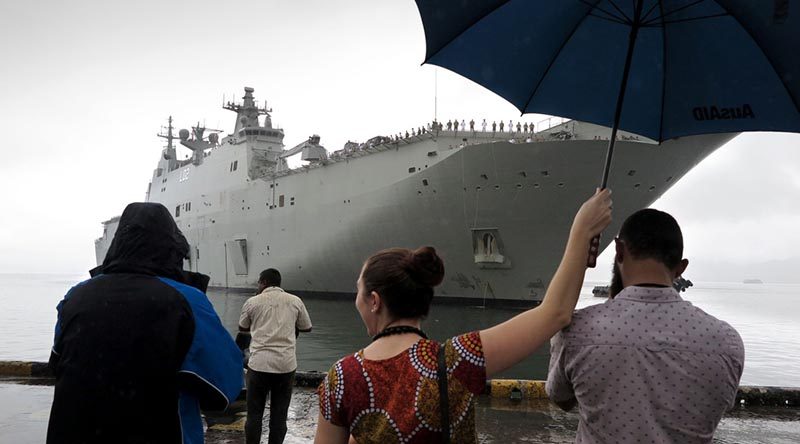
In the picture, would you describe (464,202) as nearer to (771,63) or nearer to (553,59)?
(553,59)

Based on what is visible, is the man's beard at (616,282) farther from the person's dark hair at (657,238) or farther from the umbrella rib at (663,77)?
the umbrella rib at (663,77)

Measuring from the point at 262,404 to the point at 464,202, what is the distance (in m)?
17.5

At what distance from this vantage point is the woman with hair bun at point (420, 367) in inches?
56.4

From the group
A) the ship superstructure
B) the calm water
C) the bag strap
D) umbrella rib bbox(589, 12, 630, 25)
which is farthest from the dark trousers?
the ship superstructure

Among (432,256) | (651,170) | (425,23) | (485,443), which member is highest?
(651,170)

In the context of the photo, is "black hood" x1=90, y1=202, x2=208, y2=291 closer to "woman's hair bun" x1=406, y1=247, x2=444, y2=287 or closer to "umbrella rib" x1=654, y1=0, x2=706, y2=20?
"woman's hair bun" x1=406, y1=247, x2=444, y2=287

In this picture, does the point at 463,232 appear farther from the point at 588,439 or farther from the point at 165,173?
the point at 165,173

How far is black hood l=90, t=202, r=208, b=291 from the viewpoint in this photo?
188 centimetres

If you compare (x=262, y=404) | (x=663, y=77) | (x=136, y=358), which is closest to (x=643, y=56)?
(x=663, y=77)

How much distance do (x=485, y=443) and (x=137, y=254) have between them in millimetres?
3589

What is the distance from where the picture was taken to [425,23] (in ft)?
8.61

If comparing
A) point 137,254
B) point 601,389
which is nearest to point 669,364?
point 601,389

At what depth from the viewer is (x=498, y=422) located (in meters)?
5.11

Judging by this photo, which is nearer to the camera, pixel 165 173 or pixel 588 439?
pixel 588 439
